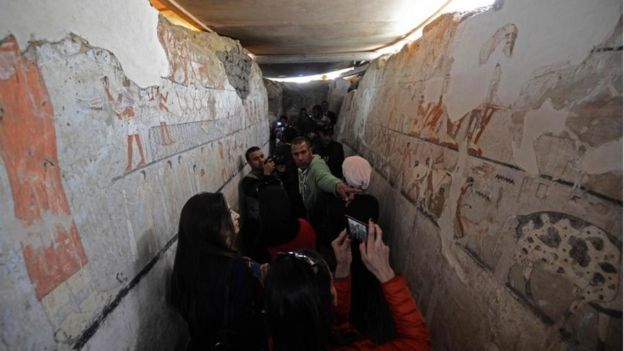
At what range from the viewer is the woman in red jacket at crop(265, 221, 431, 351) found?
4.07 ft

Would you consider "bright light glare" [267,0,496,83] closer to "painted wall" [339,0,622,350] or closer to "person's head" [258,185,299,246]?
"painted wall" [339,0,622,350]

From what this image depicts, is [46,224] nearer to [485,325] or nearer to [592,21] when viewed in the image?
[485,325]

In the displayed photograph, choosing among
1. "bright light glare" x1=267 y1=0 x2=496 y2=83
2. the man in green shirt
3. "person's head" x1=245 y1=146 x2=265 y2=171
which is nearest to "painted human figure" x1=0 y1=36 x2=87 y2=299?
the man in green shirt

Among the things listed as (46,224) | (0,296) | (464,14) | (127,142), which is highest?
(464,14)

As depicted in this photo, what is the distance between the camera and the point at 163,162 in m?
2.53

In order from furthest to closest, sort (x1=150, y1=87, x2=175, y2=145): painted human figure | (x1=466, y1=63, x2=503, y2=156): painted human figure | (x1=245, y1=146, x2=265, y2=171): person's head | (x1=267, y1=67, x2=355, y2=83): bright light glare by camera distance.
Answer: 1. (x1=267, y1=67, x2=355, y2=83): bright light glare
2. (x1=245, y1=146, x2=265, y2=171): person's head
3. (x1=150, y1=87, x2=175, y2=145): painted human figure
4. (x1=466, y1=63, x2=503, y2=156): painted human figure

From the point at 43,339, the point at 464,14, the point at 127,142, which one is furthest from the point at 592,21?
the point at 43,339

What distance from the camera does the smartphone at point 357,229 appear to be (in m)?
1.95

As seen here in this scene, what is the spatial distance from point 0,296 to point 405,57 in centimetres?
509

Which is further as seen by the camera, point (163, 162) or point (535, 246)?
point (163, 162)

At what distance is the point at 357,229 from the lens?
203cm

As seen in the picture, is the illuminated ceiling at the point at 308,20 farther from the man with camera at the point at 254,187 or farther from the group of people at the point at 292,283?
the group of people at the point at 292,283

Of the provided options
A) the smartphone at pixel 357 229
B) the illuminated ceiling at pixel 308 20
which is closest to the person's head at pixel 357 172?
the smartphone at pixel 357 229

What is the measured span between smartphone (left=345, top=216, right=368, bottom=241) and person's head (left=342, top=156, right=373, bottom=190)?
88cm
